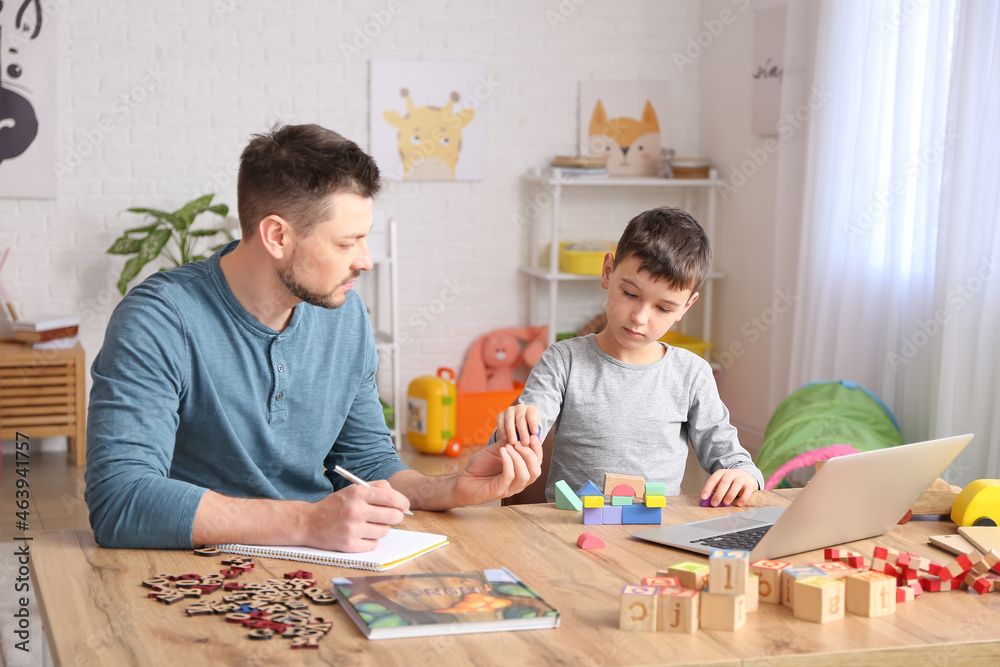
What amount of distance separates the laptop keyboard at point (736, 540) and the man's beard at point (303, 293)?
67 centimetres

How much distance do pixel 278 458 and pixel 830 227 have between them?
9.72 ft

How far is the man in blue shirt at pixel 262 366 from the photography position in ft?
4.62

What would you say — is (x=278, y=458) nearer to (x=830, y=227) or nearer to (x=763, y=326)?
(x=830, y=227)

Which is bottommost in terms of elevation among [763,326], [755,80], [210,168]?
[763,326]

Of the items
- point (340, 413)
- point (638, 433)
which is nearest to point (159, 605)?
point (340, 413)

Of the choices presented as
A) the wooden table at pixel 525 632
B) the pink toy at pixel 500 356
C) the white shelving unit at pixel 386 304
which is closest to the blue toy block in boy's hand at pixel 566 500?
the wooden table at pixel 525 632

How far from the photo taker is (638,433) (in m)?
1.97

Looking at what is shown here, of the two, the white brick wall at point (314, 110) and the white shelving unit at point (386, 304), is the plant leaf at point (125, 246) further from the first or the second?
the white shelving unit at point (386, 304)

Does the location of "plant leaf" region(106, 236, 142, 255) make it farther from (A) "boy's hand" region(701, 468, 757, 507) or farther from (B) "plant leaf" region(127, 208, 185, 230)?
(A) "boy's hand" region(701, 468, 757, 507)

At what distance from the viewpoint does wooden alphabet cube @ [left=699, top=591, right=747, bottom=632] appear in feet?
3.57

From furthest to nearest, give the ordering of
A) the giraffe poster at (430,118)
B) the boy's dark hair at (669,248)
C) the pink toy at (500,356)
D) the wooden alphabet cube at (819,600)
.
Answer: the pink toy at (500,356) < the giraffe poster at (430,118) < the boy's dark hair at (669,248) < the wooden alphabet cube at (819,600)

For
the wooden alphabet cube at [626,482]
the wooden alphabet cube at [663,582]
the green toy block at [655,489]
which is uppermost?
the wooden alphabet cube at [663,582]

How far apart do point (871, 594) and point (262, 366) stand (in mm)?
972

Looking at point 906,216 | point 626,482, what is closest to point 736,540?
point 626,482
